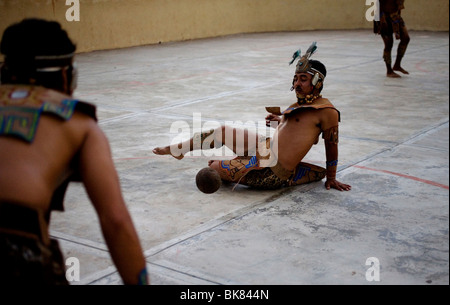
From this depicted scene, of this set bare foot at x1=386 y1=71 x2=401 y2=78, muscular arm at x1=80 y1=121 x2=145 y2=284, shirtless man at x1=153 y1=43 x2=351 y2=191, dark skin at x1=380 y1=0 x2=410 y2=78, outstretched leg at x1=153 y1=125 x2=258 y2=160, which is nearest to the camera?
muscular arm at x1=80 y1=121 x2=145 y2=284

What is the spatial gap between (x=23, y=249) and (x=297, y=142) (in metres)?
3.15

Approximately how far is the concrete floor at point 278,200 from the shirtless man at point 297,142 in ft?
0.40

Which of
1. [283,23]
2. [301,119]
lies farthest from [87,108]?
[283,23]

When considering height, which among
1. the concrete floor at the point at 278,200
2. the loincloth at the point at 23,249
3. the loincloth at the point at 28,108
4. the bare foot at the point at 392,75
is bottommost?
the concrete floor at the point at 278,200

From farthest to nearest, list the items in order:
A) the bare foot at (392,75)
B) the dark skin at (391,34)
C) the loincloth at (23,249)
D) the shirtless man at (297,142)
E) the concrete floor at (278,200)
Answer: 1. the bare foot at (392,75)
2. the dark skin at (391,34)
3. the shirtless man at (297,142)
4. the concrete floor at (278,200)
5. the loincloth at (23,249)

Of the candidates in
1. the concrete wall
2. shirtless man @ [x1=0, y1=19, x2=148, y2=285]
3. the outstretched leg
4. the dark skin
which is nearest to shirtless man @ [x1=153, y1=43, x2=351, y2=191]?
the outstretched leg

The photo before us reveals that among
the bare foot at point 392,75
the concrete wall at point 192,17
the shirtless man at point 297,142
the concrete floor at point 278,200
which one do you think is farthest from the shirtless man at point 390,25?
the concrete wall at point 192,17

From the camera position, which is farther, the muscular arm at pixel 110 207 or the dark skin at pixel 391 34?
the dark skin at pixel 391 34

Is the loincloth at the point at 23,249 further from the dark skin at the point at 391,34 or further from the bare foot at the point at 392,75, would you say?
the bare foot at the point at 392,75

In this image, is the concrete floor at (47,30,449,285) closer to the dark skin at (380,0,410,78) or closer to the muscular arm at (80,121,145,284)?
the dark skin at (380,0,410,78)

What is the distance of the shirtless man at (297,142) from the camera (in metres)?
4.77

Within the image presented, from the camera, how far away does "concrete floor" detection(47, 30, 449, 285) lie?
3.49m

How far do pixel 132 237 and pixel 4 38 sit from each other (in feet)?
2.49

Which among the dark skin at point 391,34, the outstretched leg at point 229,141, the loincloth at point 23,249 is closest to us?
the loincloth at point 23,249
